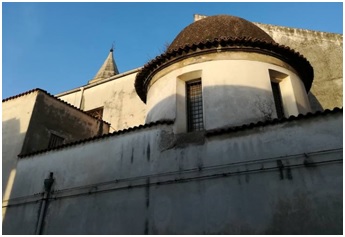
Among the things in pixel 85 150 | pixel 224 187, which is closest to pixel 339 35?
pixel 224 187

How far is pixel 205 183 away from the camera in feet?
25.1

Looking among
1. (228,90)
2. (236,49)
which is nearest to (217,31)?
(236,49)

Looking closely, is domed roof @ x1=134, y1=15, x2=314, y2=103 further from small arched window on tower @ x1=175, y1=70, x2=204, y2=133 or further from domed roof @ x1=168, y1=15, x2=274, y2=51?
small arched window on tower @ x1=175, y1=70, x2=204, y2=133

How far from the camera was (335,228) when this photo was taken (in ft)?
20.0

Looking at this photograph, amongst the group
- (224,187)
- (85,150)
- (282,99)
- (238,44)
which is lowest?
(224,187)

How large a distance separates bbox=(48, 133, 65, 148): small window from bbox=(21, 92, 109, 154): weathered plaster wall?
12 cm

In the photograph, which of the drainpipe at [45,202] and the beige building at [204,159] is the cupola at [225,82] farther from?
the drainpipe at [45,202]

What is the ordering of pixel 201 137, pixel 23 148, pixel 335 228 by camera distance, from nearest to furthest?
pixel 335 228, pixel 201 137, pixel 23 148

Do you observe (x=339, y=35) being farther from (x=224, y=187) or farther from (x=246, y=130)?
(x=224, y=187)

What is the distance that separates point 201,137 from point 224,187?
5.24 feet

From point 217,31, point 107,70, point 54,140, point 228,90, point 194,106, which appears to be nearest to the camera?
point 228,90

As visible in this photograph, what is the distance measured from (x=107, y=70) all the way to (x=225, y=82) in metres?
22.0

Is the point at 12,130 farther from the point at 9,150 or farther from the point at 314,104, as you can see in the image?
the point at 314,104

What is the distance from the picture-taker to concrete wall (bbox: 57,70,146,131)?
18922 millimetres
